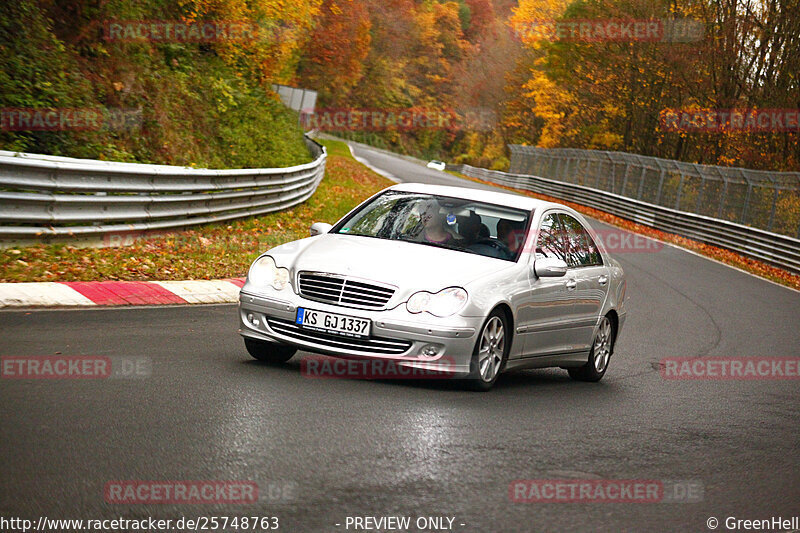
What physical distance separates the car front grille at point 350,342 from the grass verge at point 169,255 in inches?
171

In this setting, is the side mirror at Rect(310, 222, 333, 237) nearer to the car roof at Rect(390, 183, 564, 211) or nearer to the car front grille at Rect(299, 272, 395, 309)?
the car roof at Rect(390, 183, 564, 211)

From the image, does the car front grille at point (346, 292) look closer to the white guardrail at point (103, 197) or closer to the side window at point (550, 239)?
the side window at point (550, 239)

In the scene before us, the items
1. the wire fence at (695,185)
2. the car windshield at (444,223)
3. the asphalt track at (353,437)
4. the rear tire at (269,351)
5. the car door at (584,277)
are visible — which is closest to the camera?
the asphalt track at (353,437)

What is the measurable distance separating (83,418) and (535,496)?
99.6 inches

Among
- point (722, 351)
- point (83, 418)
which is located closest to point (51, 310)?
point (83, 418)

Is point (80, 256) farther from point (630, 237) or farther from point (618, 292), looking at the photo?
point (630, 237)

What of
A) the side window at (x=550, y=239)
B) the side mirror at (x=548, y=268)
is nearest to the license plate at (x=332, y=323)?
the side mirror at (x=548, y=268)

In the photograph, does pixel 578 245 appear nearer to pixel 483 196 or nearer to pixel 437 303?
pixel 483 196

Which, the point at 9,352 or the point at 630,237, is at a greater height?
Answer: the point at 9,352

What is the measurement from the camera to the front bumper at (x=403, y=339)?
7473 millimetres

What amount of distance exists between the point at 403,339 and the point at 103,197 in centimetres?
752

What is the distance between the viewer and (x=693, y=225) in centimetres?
3550

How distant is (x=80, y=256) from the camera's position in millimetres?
12547

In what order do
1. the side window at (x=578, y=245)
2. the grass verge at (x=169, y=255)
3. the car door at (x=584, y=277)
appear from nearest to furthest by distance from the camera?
the car door at (x=584, y=277) < the side window at (x=578, y=245) < the grass verge at (x=169, y=255)
